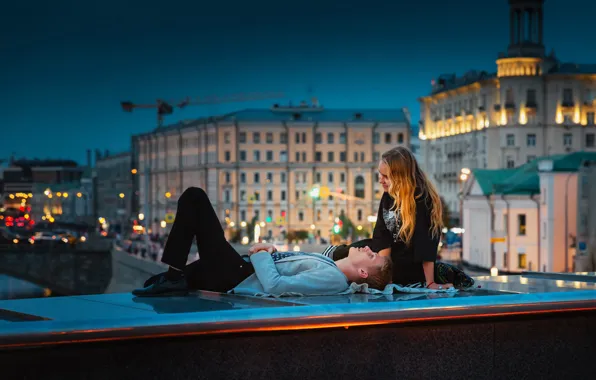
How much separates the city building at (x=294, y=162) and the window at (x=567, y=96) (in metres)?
28.2

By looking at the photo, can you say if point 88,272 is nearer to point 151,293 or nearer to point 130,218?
point 151,293

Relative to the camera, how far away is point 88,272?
188 feet

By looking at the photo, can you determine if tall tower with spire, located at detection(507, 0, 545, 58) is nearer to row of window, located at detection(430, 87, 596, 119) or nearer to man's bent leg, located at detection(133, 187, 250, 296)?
row of window, located at detection(430, 87, 596, 119)

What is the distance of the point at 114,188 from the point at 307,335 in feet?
541

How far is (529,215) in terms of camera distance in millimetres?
63344

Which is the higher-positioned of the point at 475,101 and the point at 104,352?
the point at 475,101

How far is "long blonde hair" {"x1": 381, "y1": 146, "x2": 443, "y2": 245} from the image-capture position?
23.0ft

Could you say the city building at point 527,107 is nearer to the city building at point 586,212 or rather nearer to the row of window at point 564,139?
the row of window at point 564,139

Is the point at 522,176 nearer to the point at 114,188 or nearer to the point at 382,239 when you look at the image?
the point at 382,239

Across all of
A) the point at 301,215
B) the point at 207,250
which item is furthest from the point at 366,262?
the point at 301,215

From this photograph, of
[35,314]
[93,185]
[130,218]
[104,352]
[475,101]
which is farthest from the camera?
[93,185]

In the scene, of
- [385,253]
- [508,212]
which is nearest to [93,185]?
[508,212]

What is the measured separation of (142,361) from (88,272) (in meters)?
53.1

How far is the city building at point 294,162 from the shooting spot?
12275cm
